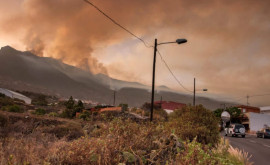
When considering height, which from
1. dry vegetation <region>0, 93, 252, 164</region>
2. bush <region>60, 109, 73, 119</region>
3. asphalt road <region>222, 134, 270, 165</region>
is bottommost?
asphalt road <region>222, 134, 270, 165</region>

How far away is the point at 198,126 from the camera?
14.1 metres

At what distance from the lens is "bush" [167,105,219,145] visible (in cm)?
1316

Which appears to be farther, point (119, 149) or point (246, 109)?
point (246, 109)

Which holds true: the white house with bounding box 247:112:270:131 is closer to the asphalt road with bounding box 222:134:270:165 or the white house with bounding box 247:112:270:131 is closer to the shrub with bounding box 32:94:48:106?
the asphalt road with bounding box 222:134:270:165

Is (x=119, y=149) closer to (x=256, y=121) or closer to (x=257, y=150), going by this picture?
(x=257, y=150)

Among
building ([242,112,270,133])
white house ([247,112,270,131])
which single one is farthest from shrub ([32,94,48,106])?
white house ([247,112,270,131])

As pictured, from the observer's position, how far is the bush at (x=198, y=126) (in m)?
13.2

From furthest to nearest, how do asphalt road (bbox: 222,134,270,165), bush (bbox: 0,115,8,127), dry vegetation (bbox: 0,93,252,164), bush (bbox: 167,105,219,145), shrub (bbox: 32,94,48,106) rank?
shrub (bbox: 32,94,48,106), bush (bbox: 0,115,8,127), asphalt road (bbox: 222,134,270,165), bush (bbox: 167,105,219,145), dry vegetation (bbox: 0,93,252,164)

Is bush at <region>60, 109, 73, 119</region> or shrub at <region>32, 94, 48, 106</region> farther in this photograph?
shrub at <region>32, 94, 48, 106</region>

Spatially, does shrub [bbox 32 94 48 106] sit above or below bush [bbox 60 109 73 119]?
above

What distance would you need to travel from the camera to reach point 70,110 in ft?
153

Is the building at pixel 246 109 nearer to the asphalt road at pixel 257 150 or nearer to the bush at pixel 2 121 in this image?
the asphalt road at pixel 257 150

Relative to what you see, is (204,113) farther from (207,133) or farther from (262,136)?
(262,136)

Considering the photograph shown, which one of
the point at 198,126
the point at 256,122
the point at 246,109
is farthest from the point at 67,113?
the point at 246,109
